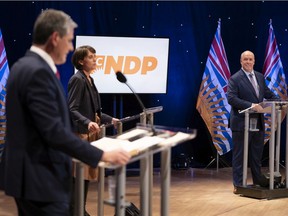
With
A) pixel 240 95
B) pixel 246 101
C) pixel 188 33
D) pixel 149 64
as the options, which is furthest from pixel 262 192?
pixel 188 33

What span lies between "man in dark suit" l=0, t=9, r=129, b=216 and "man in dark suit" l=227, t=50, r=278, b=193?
13.0 feet

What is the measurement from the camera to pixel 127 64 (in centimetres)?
758

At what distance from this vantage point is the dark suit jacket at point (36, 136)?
226cm

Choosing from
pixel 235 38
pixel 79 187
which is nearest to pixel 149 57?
pixel 235 38

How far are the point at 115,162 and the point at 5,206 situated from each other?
356 cm

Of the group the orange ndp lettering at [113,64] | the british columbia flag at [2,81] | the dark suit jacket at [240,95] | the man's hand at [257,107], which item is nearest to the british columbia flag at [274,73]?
the dark suit jacket at [240,95]

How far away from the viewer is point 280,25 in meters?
8.54

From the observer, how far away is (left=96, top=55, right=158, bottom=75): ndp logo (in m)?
7.40

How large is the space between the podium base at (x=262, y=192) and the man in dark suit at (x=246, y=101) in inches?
8.4

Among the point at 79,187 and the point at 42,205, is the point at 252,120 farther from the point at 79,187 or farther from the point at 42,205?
the point at 42,205

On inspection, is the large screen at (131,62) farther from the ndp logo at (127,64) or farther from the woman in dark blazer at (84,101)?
the woman in dark blazer at (84,101)

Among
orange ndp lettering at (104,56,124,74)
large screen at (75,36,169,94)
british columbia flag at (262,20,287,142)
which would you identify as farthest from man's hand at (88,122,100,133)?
british columbia flag at (262,20,287,142)

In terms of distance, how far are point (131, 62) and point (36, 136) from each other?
5334 millimetres

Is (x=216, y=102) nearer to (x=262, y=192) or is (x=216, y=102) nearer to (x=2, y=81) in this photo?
(x=262, y=192)
